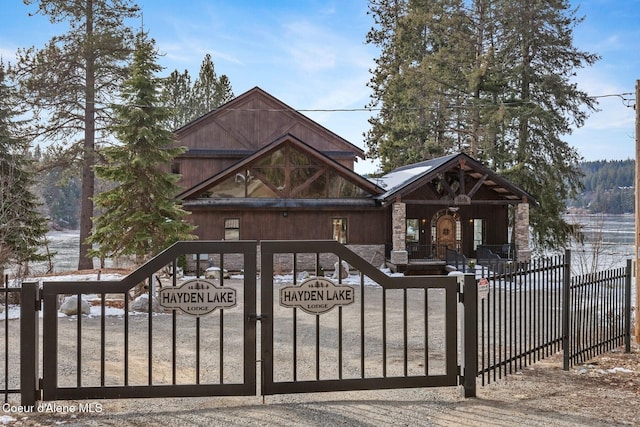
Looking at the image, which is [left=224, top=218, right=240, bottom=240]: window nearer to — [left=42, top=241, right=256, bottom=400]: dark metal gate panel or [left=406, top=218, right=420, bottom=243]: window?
[left=406, top=218, right=420, bottom=243]: window

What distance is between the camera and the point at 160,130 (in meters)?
16.1

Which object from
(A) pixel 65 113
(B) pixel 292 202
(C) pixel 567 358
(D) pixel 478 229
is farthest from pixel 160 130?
(D) pixel 478 229

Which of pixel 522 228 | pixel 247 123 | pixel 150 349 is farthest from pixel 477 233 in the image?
pixel 150 349

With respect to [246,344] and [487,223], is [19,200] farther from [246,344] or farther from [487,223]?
[487,223]

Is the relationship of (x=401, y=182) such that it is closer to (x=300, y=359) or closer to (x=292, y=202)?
(x=292, y=202)

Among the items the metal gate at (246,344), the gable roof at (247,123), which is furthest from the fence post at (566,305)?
the gable roof at (247,123)

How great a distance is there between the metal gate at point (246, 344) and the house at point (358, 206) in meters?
11.1

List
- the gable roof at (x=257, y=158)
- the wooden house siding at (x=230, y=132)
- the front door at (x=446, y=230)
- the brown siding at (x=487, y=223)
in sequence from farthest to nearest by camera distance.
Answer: the wooden house siding at (x=230, y=132) < the brown siding at (x=487, y=223) < the front door at (x=446, y=230) < the gable roof at (x=257, y=158)

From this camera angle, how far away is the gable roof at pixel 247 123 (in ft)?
93.1

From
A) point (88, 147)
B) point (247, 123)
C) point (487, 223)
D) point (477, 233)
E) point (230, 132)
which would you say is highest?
point (247, 123)

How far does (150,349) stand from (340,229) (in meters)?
17.2

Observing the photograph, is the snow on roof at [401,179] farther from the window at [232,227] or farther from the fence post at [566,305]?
the fence post at [566,305]

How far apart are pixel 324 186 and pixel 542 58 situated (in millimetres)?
14406

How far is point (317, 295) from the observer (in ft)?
18.2
